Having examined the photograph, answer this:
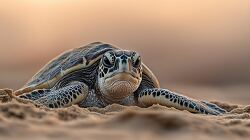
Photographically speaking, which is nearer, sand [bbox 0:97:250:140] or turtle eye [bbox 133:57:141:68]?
sand [bbox 0:97:250:140]

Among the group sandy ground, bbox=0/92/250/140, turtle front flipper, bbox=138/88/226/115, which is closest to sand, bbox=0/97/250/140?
sandy ground, bbox=0/92/250/140

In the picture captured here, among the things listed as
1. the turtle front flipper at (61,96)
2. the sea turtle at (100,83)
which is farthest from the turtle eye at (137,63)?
the turtle front flipper at (61,96)

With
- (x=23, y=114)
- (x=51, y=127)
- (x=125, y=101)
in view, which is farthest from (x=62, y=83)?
(x=51, y=127)

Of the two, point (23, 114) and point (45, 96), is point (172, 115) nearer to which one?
point (23, 114)

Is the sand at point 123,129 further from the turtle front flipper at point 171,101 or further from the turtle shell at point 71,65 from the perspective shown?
the turtle shell at point 71,65

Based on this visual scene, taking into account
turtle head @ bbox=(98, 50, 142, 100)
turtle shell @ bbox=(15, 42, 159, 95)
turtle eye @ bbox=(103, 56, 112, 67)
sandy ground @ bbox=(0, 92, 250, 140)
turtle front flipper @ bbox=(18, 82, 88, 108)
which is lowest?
sandy ground @ bbox=(0, 92, 250, 140)

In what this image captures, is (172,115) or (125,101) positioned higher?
(125,101)

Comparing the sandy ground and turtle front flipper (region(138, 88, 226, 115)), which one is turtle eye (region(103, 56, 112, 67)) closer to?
turtle front flipper (region(138, 88, 226, 115))
